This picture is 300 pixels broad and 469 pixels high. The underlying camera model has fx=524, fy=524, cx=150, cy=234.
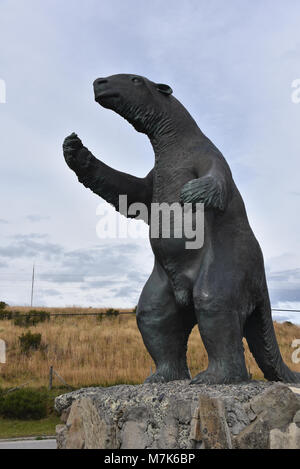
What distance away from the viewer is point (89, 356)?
46.1 feet

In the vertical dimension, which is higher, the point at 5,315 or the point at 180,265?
the point at 5,315

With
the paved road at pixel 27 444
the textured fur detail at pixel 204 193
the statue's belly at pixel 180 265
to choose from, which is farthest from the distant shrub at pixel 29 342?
the textured fur detail at pixel 204 193

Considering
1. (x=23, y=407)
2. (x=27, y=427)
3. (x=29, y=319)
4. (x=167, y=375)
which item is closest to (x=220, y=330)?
(x=167, y=375)

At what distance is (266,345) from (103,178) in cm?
179

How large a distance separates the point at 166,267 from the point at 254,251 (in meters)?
0.65

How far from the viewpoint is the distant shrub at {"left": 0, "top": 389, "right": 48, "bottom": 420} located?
32.7 ft

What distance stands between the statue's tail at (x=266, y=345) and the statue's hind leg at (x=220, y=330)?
0.56 metres

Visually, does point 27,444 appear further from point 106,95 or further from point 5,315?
point 5,315

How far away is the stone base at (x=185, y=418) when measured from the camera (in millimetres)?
2686

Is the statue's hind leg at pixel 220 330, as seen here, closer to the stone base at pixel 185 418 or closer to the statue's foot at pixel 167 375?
the stone base at pixel 185 418

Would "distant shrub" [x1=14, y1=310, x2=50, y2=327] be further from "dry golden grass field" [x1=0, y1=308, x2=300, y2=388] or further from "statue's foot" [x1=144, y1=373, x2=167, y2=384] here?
"statue's foot" [x1=144, y1=373, x2=167, y2=384]

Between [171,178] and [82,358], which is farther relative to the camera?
[82,358]

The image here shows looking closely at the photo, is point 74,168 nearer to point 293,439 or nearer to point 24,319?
point 293,439

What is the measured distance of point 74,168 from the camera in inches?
160
